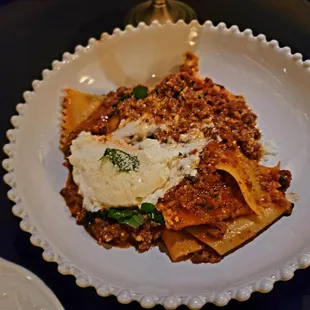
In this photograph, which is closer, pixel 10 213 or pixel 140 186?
pixel 140 186

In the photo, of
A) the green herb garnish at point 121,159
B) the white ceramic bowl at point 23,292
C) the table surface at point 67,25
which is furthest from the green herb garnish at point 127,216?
the table surface at point 67,25

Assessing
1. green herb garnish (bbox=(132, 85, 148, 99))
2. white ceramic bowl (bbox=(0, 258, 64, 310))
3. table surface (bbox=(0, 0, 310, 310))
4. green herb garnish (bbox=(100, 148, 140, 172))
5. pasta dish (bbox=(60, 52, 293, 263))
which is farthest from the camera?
table surface (bbox=(0, 0, 310, 310))

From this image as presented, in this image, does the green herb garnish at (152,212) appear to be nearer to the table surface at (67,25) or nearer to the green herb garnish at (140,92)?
the green herb garnish at (140,92)

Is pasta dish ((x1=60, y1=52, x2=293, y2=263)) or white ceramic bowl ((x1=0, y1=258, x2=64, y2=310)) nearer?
→ white ceramic bowl ((x1=0, y1=258, x2=64, y2=310))

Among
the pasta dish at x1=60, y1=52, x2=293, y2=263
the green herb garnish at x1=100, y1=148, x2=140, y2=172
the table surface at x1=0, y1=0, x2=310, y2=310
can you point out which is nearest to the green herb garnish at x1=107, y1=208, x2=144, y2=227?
the pasta dish at x1=60, y1=52, x2=293, y2=263

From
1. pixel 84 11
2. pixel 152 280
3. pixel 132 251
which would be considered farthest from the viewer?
pixel 84 11

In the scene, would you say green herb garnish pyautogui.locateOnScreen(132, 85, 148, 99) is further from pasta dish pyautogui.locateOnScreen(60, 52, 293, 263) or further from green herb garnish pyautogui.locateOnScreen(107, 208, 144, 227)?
green herb garnish pyautogui.locateOnScreen(107, 208, 144, 227)

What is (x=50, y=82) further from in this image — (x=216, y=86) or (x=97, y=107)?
(x=216, y=86)

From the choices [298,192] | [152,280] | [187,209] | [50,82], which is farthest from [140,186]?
[50,82]
